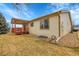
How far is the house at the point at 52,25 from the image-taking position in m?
3.11

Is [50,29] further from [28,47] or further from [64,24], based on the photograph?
[28,47]

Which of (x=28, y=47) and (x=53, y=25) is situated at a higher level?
(x=53, y=25)

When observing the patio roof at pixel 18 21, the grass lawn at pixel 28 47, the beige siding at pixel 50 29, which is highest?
the patio roof at pixel 18 21

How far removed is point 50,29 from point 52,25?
0.07 meters

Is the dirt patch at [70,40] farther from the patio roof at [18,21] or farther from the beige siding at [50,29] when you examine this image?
the patio roof at [18,21]

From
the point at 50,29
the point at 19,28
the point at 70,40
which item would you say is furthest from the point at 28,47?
the point at 70,40

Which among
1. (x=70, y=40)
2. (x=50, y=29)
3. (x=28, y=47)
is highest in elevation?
(x=50, y=29)

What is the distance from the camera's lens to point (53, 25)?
3131 millimetres

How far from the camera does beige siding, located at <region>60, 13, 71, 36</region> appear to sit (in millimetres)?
3109

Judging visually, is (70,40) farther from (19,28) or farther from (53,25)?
(19,28)

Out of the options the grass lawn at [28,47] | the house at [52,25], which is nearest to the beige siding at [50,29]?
the house at [52,25]

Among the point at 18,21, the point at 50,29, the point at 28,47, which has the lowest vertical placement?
the point at 28,47

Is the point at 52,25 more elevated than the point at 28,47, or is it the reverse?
the point at 52,25

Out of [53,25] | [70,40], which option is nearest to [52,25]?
[53,25]
